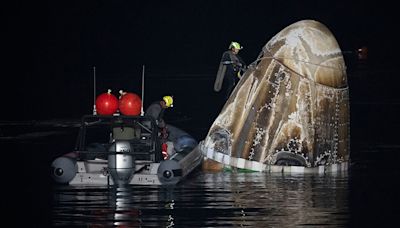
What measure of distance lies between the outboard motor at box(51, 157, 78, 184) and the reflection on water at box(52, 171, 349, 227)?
1.06 feet

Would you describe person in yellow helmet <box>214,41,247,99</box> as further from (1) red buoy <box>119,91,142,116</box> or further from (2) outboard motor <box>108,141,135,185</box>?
(2) outboard motor <box>108,141,135,185</box>

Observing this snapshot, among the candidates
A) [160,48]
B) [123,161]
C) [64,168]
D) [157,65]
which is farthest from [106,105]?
Answer: [160,48]

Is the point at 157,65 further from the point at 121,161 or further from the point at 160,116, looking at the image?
the point at 121,161

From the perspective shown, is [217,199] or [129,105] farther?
[129,105]

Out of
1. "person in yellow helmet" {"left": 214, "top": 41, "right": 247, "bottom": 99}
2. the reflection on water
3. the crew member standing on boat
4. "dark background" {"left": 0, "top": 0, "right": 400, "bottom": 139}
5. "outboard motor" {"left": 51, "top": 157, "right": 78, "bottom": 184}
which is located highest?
"dark background" {"left": 0, "top": 0, "right": 400, "bottom": 139}

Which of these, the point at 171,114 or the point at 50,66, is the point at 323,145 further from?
the point at 50,66

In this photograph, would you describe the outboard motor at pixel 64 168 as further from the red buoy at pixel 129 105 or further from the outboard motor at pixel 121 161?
the red buoy at pixel 129 105

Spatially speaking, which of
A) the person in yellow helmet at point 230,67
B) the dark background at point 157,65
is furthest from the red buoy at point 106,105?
the person in yellow helmet at point 230,67

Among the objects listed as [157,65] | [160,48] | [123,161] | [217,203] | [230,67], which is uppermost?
[160,48]

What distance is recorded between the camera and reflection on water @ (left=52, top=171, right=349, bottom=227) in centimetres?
2577

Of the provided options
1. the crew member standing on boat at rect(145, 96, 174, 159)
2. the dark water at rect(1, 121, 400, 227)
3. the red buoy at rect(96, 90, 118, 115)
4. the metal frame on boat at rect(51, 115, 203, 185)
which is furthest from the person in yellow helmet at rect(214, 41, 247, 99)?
the red buoy at rect(96, 90, 118, 115)

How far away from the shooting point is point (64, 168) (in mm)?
30078

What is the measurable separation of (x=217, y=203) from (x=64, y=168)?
3.78 meters

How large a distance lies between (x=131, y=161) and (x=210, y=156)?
4.63 metres
